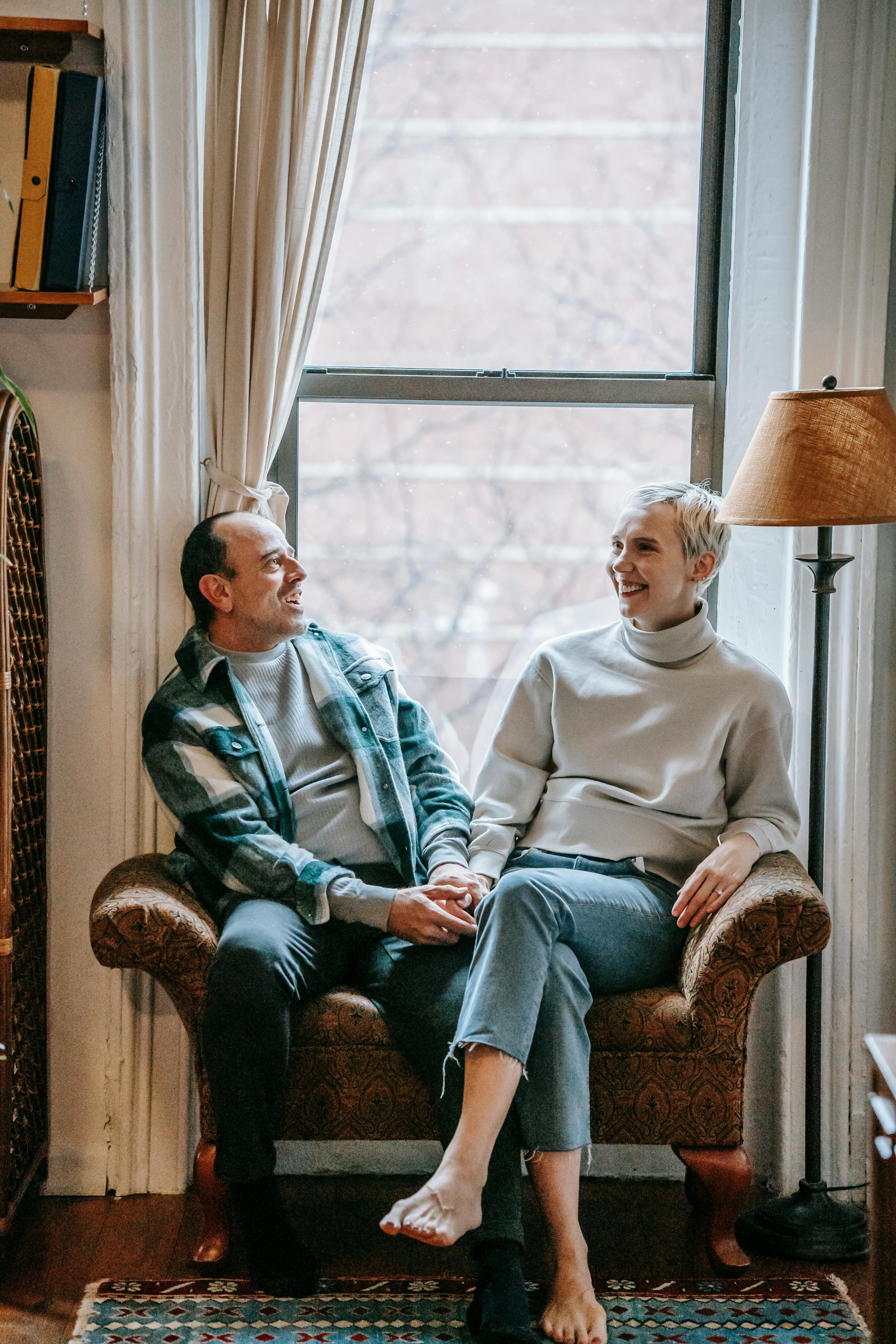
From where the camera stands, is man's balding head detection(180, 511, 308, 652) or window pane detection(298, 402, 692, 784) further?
window pane detection(298, 402, 692, 784)

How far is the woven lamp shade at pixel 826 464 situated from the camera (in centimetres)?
205

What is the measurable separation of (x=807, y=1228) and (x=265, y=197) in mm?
2243

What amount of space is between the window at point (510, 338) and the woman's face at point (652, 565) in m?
0.40

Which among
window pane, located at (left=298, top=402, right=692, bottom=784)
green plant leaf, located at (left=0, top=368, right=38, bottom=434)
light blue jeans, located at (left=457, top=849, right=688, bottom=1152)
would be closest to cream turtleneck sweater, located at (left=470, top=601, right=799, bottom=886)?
light blue jeans, located at (left=457, top=849, right=688, bottom=1152)

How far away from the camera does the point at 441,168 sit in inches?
104

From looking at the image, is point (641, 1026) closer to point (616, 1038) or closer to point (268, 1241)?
point (616, 1038)

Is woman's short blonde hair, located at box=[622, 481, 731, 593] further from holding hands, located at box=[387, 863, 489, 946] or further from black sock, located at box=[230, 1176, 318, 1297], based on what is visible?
black sock, located at box=[230, 1176, 318, 1297]

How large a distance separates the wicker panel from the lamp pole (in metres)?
1.36

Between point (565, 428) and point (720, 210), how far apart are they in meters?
0.60

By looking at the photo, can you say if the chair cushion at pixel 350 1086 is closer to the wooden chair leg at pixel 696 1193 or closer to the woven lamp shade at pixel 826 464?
the wooden chair leg at pixel 696 1193

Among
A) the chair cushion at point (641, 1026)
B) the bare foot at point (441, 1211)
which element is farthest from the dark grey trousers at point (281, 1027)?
the chair cushion at point (641, 1026)

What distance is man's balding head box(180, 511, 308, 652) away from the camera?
230 cm

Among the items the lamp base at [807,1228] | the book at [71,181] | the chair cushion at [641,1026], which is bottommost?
the lamp base at [807,1228]

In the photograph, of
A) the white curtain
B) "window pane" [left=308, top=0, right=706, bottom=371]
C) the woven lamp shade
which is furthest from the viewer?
"window pane" [left=308, top=0, right=706, bottom=371]
